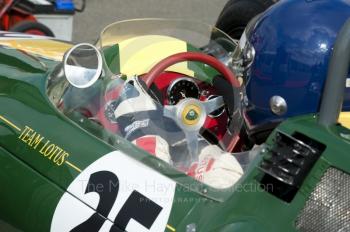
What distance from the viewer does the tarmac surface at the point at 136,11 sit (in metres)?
5.93

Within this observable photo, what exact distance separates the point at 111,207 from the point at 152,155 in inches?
8.0

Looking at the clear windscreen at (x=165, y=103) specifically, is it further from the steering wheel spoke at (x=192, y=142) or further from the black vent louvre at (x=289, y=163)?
the black vent louvre at (x=289, y=163)

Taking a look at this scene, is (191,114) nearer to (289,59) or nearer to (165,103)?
(289,59)

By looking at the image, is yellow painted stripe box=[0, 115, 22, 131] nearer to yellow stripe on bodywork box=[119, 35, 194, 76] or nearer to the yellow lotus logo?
the yellow lotus logo

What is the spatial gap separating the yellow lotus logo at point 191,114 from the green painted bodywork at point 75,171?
7.4 inches

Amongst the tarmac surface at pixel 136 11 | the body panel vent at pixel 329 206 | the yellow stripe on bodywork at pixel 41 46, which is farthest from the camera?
the tarmac surface at pixel 136 11

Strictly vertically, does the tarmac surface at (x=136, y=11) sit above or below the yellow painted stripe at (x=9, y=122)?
below

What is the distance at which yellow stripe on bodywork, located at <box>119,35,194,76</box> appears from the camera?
2.84 meters

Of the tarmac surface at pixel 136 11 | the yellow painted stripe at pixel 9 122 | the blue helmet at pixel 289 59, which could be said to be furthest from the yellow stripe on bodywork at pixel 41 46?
the tarmac surface at pixel 136 11

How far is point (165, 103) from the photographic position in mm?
2695

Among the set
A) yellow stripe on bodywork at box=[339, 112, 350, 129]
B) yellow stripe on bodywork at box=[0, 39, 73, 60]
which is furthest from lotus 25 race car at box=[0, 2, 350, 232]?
yellow stripe on bodywork at box=[339, 112, 350, 129]

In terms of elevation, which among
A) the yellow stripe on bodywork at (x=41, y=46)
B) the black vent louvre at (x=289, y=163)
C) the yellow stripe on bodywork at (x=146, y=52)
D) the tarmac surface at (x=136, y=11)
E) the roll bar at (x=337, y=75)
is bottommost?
the tarmac surface at (x=136, y=11)

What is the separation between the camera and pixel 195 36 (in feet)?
9.70

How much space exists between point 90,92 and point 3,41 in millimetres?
1002
